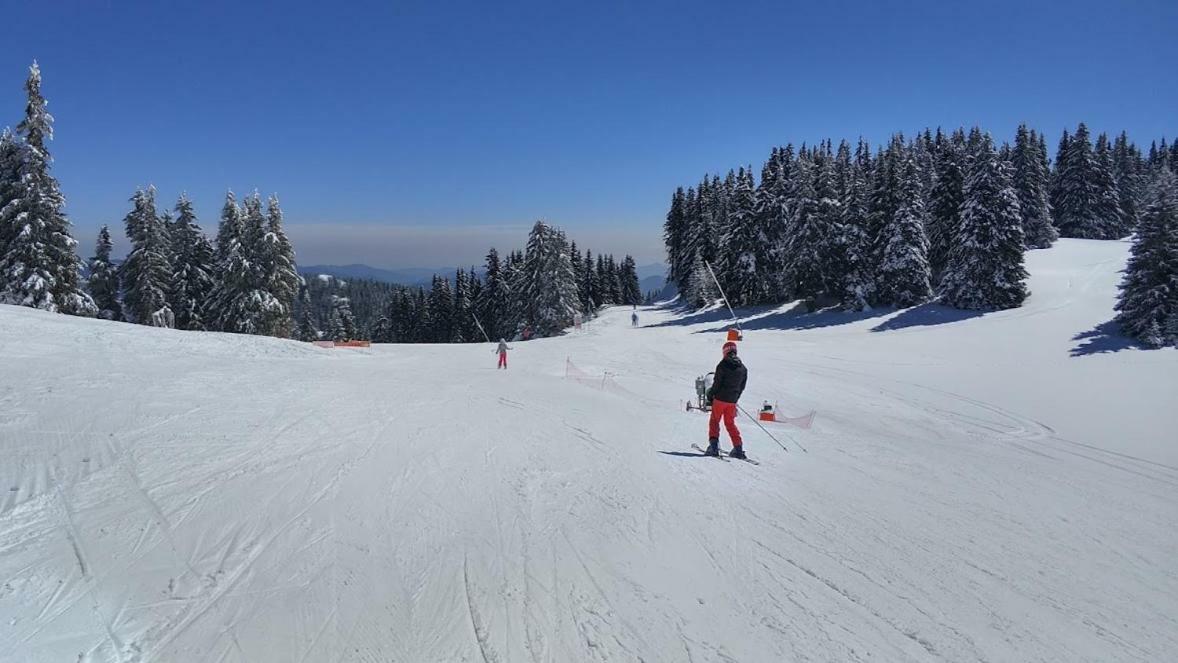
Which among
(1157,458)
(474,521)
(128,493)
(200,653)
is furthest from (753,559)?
(1157,458)

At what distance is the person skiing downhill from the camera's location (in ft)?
29.1

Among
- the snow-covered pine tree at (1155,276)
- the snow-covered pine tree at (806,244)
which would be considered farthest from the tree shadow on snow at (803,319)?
the snow-covered pine tree at (1155,276)

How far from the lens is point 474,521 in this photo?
623cm

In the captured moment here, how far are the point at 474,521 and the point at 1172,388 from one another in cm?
2257

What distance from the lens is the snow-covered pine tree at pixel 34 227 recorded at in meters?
28.3

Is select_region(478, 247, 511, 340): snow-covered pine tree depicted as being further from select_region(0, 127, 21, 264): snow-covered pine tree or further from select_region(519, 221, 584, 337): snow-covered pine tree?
select_region(0, 127, 21, 264): snow-covered pine tree

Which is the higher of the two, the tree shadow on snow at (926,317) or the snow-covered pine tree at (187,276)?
the snow-covered pine tree at (187,276)

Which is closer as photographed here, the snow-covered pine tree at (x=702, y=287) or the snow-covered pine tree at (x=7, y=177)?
the snow-covered pine tree at (x=7, y=177)

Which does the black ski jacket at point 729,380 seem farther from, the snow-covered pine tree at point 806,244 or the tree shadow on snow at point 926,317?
the snow-covered pine tree at point 806,244

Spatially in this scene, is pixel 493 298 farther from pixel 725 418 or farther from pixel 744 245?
pixel 725 418

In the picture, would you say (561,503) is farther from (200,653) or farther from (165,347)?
(165,347)

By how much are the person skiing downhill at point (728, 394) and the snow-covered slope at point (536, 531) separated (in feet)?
1.90

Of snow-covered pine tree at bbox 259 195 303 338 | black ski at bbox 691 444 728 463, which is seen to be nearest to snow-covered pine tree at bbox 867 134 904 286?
black ski at bbox 691 444 728 463

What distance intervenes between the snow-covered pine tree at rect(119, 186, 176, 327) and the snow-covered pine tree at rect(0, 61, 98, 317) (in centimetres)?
840
